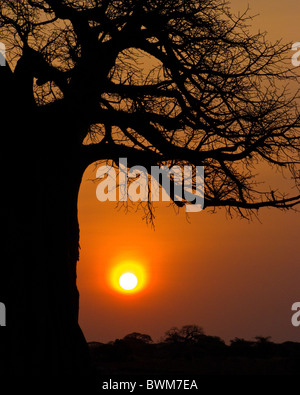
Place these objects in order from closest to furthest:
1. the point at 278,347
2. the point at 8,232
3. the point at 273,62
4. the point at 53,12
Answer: the point at 8,232, the point at 53,12, the point at 273,62, the point at 278,347

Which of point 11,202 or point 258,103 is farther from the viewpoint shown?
point 258,103

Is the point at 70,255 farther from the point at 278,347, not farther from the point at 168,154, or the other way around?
the point at 278,347

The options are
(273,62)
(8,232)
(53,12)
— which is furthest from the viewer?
(273,62)

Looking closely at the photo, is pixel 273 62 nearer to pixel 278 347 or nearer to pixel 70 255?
pixel 70 255

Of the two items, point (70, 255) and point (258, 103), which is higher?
point (258, 103)

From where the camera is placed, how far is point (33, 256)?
9305 mm

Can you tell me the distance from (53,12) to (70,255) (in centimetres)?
318

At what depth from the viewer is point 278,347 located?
14.1 metres

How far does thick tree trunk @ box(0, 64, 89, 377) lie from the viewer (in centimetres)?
916

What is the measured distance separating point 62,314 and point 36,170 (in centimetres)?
181

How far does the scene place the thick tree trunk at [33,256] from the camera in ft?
30.0
